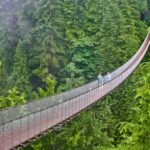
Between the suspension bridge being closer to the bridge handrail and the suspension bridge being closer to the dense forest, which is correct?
the bridge handrail

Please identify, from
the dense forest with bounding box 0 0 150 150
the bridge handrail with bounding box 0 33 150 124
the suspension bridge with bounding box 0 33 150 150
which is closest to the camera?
the suspension bridge with bounding box 0 33 150 150

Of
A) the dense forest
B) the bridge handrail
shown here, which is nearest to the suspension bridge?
the bridge handrail

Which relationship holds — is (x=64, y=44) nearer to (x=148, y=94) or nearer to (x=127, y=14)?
(x=127, y=14)

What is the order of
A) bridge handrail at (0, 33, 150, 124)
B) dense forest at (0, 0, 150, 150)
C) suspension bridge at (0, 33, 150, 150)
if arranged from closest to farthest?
1. suspension bridge at (0, 33, 150, 150)
2. bridge handrail at (0, 33, 150, 124)
3. dense forest at (0, 0, 150, 150)

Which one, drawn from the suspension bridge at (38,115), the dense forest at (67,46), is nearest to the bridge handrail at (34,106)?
the suspension bridge at (38,115)

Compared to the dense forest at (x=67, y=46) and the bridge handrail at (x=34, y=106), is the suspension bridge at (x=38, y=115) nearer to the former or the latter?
the bridge handrail at (x=34, y=106)

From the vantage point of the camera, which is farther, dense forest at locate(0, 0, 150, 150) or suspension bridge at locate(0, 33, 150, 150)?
dense forest at locate(0, 0, 150, 150)

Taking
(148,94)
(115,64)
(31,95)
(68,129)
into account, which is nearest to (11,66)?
(31,95)

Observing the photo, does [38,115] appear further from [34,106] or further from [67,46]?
[67,46]

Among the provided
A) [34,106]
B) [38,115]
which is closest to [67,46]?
[34,106]
